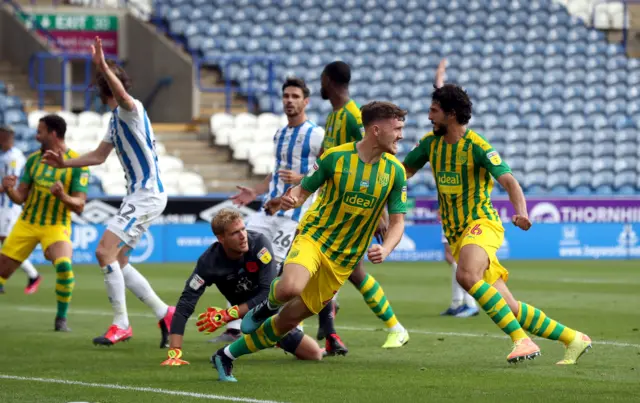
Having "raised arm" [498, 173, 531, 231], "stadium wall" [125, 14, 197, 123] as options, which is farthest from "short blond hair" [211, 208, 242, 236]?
"stadium wall" [125, 14, 197, 123]

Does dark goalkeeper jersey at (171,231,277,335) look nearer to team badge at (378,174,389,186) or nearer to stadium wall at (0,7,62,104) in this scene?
team badge at (378,174,389,186)

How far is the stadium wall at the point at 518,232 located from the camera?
72.1ft

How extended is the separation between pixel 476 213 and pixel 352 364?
1.45 meters

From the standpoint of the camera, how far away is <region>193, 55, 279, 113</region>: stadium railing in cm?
2828

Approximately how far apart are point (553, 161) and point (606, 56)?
510 centimetres

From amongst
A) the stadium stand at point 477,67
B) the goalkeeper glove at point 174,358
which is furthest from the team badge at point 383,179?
the stadium stand at point 477,67

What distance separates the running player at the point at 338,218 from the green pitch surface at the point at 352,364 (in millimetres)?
388

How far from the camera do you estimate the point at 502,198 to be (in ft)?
77.3

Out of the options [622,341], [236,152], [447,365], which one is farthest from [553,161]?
[447,365]

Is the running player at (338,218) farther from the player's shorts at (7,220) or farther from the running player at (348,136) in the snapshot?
the player's shorts at (7,220)

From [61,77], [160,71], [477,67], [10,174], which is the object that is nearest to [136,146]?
[10,174]

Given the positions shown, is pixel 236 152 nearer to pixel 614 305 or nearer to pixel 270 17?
pixel 270 17

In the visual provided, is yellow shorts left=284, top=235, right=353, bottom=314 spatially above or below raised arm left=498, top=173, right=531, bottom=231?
below

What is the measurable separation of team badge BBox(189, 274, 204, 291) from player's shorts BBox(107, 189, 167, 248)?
1220 millimetres
